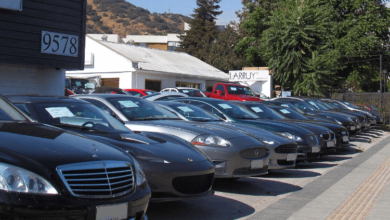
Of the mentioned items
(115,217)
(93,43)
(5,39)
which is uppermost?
(93,43)

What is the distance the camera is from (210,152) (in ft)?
23.7

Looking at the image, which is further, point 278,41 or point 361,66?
point 361,66

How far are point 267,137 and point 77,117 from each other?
4013mm

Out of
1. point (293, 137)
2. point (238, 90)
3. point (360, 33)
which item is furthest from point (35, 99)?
point (360, 33)

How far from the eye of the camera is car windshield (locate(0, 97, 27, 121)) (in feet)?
16.5

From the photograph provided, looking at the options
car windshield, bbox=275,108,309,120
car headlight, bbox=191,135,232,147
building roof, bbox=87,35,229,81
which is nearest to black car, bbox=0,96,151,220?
car headlight, bbox=191,135,232,147

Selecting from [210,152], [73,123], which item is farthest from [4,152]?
[210,152]

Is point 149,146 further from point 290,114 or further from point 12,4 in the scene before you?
point 290,114

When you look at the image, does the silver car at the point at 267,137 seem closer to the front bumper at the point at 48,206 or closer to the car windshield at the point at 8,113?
the car windshield at the point at 8,113

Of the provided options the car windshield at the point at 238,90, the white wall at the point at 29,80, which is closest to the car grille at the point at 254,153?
the white wall at the point at 29,80

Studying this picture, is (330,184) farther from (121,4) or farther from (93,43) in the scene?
(121,4)

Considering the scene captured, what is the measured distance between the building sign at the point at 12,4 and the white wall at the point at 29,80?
1677mm

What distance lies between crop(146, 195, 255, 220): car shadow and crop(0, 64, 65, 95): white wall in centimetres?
795

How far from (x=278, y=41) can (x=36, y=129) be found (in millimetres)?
28211
